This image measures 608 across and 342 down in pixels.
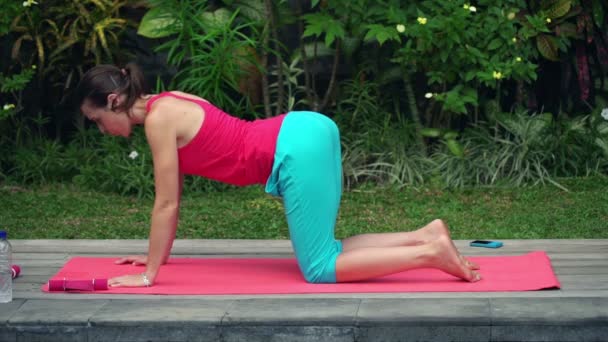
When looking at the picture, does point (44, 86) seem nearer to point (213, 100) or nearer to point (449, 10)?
point (213, 100)

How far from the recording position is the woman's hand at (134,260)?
5316 mm

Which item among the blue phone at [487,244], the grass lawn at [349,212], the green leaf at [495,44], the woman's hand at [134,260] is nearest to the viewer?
the woman's hand at [134,260]

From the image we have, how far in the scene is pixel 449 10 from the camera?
26.2 ft

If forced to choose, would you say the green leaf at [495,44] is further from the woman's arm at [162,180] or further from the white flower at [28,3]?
the woman's arm at [162,180]

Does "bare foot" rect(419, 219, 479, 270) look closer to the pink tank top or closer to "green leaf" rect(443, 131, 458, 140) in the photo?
the pink tank top

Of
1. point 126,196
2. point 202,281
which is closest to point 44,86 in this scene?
point 126,196

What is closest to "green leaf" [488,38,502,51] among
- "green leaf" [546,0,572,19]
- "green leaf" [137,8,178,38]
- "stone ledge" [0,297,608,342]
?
"green leaf" [546,0,572,19]

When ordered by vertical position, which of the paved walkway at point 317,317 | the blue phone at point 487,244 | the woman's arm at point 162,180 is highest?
the woman's arm at point 162,180

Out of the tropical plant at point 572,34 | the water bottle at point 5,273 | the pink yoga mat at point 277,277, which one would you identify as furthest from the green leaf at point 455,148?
the water bottle at point 5,273

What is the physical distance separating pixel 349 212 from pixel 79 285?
9.29 ft

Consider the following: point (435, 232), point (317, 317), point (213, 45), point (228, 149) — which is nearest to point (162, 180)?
point (228, 149)

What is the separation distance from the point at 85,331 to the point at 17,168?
4.54 m

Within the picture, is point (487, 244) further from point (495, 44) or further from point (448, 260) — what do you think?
point (495, 44)

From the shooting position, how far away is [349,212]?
7312mm
